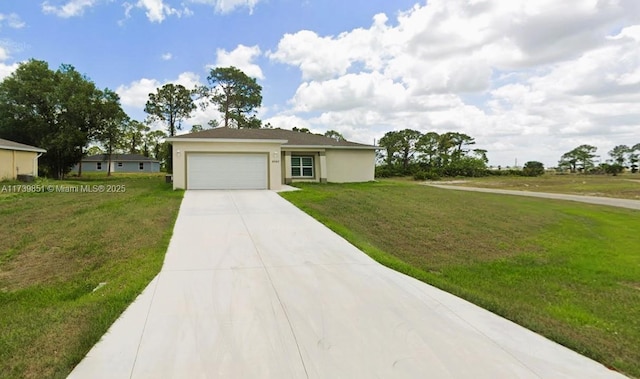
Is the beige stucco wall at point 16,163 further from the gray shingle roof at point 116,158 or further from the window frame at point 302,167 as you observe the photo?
the gray shingle roof at point 116,158

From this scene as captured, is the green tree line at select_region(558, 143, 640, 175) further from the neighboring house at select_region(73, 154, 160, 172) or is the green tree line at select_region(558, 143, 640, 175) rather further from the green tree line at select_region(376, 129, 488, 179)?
the neighboring house at select_region(73, 154, 160, 172)

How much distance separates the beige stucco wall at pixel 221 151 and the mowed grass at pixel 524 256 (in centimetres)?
256

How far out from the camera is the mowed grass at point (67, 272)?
335cm

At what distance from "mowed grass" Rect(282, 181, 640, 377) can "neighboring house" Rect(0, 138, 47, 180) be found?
19973 mm

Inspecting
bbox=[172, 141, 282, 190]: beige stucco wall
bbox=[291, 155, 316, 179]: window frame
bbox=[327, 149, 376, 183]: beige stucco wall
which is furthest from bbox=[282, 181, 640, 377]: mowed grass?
bbox=[327, 149, 376, 183]: beige stucco wall

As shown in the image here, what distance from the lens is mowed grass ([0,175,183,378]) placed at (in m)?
3.35

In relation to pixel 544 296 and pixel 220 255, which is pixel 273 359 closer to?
pixel 220 255

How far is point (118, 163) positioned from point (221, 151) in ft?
142

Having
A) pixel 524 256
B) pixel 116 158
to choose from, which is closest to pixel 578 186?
pixel 524 256

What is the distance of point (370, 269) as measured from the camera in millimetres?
6074

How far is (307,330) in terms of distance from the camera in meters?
3.81

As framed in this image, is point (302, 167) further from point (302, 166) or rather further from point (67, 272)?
point (67, 272)

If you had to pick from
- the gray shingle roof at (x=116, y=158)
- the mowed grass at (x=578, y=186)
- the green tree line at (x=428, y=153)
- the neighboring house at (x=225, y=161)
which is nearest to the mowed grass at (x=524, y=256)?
the neighboring house at (x=225, y=161)

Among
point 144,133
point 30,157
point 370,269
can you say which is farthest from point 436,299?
point 144,133
